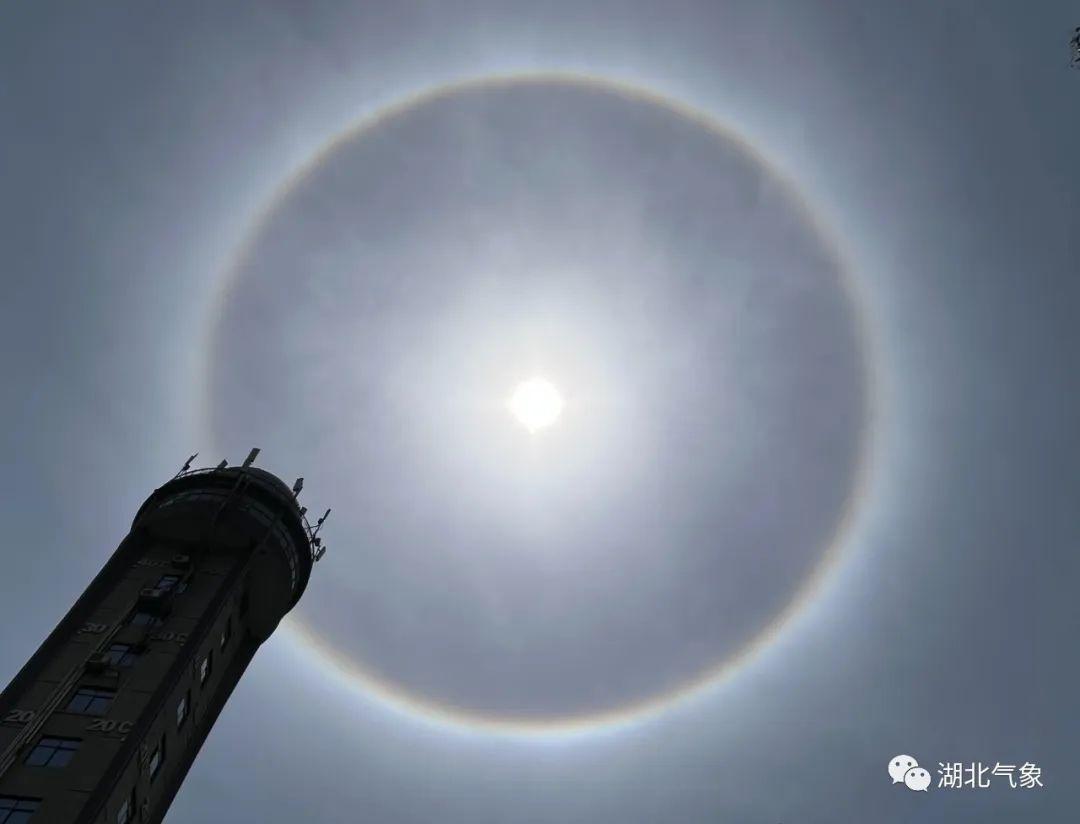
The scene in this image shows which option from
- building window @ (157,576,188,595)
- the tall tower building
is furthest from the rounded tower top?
building window @ (157,576,188,595)

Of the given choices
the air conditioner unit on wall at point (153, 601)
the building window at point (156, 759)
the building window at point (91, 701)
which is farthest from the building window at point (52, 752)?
the air conditioner unit on wall at point (153, 601)

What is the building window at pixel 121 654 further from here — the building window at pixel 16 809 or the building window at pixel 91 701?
the building window at pixel 16 809

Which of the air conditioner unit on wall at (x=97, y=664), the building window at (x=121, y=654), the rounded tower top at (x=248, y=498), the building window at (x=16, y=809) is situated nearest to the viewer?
the building window at (x=16, y=809)

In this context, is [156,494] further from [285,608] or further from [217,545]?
[285,608]

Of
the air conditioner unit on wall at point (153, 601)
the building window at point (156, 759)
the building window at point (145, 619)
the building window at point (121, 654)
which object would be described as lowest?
the building window at point (156, 759)

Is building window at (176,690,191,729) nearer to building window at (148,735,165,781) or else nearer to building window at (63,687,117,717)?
building window at (148,735,165,781)

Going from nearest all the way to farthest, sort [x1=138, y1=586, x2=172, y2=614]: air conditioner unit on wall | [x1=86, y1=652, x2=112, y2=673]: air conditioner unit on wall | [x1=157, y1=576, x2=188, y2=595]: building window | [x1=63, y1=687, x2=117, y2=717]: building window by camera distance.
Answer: [x1=63, y1=687, x2=117, y2=717]: building window → [x1=86, y1=652, x2=112, y2=673]: air conditioner unit on wall → [x1=138, y1=586, x2=172, y2=614]: air conditioner unit on wall → [x1=157, y1=576, x2=188, y2=595]: building window
